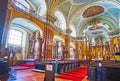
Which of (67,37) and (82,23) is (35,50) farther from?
(82,23)

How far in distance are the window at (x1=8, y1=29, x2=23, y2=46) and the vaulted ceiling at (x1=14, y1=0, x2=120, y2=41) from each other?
12.4ft

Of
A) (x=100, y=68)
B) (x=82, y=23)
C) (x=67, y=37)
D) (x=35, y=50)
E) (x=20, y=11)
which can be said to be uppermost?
(x=82, y=23)

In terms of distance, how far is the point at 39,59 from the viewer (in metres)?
Result: 11.0

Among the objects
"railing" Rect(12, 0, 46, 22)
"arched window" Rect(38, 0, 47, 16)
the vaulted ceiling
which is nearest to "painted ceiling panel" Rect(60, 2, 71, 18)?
the vaulted ceiling

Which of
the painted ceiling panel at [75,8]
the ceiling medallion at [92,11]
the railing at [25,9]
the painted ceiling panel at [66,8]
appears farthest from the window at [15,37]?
the ceiling medallion at [92,11]

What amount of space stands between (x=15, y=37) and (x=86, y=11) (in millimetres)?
12125

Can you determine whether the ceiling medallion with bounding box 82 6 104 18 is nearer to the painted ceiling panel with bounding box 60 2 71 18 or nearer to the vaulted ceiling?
the vaulted ceiling

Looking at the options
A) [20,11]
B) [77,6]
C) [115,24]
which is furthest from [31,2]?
[115,24]

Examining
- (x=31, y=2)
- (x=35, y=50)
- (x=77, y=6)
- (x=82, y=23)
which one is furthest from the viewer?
(x=82, y=23)

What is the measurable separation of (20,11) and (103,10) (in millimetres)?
13302

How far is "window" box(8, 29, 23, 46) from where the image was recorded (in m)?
12.5

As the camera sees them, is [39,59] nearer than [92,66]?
No

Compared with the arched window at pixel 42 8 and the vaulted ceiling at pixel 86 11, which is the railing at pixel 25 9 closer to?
the arched window at pixel 42 8

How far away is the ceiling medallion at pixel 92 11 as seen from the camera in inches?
674
